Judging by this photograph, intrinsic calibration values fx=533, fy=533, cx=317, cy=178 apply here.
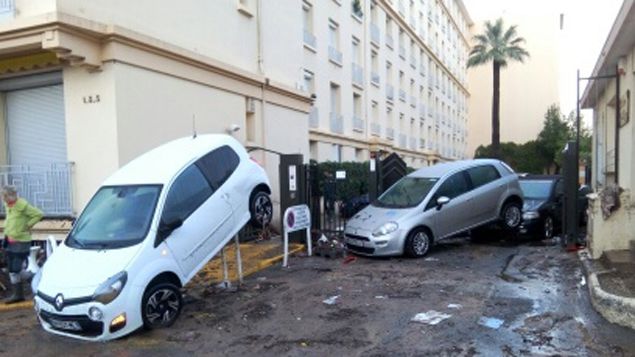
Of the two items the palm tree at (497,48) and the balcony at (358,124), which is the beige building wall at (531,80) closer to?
the palm tree at (497,48)

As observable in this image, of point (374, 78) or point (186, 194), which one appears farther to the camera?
point (374, 78)

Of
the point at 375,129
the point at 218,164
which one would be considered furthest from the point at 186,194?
the point at 375,129

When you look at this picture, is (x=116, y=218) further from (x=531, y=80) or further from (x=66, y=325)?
(x=531, y=80)

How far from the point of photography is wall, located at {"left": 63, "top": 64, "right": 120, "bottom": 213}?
9.95 metres

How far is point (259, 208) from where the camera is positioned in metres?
8.44

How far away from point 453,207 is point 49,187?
26.5 ft

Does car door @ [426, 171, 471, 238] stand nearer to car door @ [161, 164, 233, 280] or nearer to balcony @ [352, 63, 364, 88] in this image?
car door @ [161, 164, 233, 280]

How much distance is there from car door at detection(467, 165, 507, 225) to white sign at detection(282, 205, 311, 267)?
3530mm

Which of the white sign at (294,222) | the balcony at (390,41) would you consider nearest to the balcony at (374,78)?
the balcony at (390,41)

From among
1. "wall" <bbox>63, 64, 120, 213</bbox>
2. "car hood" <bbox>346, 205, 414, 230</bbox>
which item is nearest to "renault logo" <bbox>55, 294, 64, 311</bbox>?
"wall" <bbox>63, 64, 120, 213</bbox>

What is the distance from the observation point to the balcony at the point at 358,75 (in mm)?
26891

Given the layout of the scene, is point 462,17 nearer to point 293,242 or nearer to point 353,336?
point 293,242

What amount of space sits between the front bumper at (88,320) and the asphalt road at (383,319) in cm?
18

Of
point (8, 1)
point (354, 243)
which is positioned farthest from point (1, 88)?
point (354, 243)
